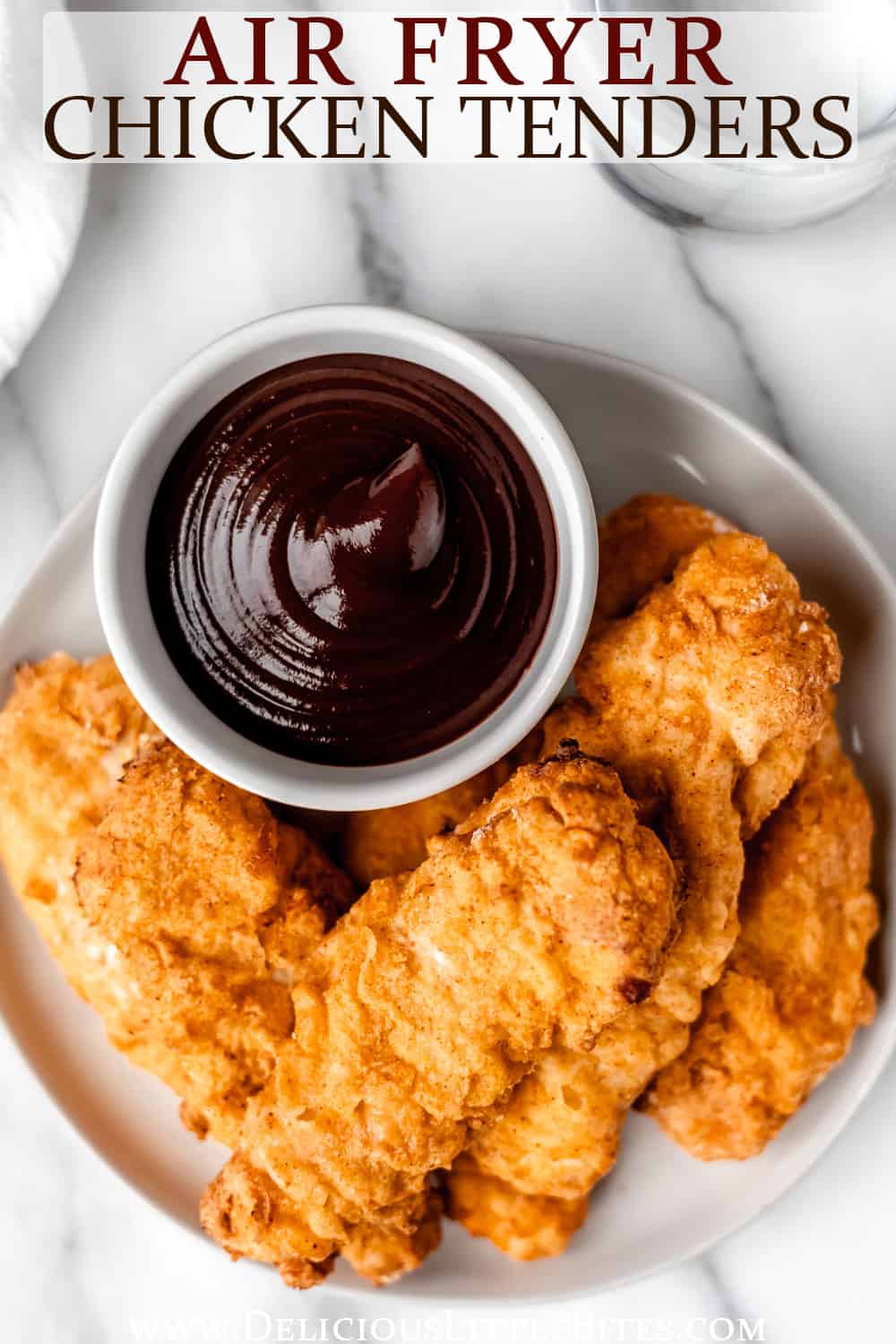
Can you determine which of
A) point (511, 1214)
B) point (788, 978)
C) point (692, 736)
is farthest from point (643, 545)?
point (511, 1214)

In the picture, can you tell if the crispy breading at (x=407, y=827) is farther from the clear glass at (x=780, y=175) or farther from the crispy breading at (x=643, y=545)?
the clear glass at (x=780, y=175)

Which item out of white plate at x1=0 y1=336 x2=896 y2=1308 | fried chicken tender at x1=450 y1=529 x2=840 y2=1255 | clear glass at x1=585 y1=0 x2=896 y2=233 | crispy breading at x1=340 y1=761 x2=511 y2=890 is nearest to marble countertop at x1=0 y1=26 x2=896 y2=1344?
clear glass at x1=585 y1=0 x2=896 y2=233

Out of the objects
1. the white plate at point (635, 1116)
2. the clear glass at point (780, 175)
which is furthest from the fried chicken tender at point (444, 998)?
the clear glass at point (780, 175)

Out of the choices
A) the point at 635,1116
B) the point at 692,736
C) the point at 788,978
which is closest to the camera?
the point at 692,736

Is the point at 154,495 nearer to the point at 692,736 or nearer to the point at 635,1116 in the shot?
the point at 692,736

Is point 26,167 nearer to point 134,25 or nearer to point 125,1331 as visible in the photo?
point 134,25

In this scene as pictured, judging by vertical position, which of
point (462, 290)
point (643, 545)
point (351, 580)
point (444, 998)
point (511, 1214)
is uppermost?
point (462, 290)

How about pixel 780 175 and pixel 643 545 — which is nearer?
pixel 643 545
